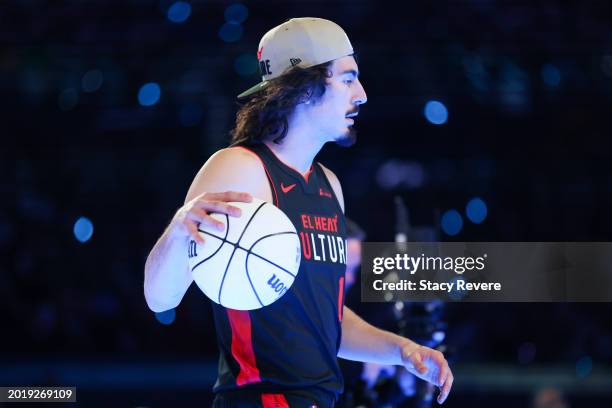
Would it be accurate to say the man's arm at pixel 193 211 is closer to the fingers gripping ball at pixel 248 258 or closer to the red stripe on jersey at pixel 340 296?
the fingers gripping ball at pixel 248 258

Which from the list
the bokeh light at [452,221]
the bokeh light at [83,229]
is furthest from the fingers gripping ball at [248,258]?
the bokeh light at [83,229]

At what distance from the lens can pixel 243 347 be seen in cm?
217

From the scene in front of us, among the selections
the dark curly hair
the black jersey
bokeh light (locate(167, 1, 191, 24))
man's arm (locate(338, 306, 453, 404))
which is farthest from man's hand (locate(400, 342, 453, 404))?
bokeh light (locate(167, 1, 191, 24))

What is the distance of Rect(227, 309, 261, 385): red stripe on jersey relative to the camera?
7.05 ft

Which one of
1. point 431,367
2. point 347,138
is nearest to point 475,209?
point 347,138

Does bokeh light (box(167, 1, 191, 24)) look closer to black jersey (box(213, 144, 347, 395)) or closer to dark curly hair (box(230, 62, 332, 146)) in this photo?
dark curly hair (box(230, 62, 332, 146))

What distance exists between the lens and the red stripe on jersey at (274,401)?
2.10 m

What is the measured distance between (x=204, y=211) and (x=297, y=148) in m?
0.62

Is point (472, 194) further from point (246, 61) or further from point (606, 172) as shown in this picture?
point (246, 61)

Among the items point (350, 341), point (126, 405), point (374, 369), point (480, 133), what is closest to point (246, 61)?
point (480, 133)

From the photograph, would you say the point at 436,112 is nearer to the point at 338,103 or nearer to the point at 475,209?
the point at 475,209

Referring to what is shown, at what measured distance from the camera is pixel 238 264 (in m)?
1.97

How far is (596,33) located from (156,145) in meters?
3.74

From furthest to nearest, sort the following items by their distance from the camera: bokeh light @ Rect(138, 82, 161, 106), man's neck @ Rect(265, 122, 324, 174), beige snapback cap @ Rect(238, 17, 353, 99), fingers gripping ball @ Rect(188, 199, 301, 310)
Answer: bokeh light @ Rect(138, 82, 161, 106), beige snapback cap @ Rect(238, 17, 353, 99), man's neck @ Rect(265, 122, 324, 174), fingers gripping ball @ Rect(188, 199, 301, 310)
